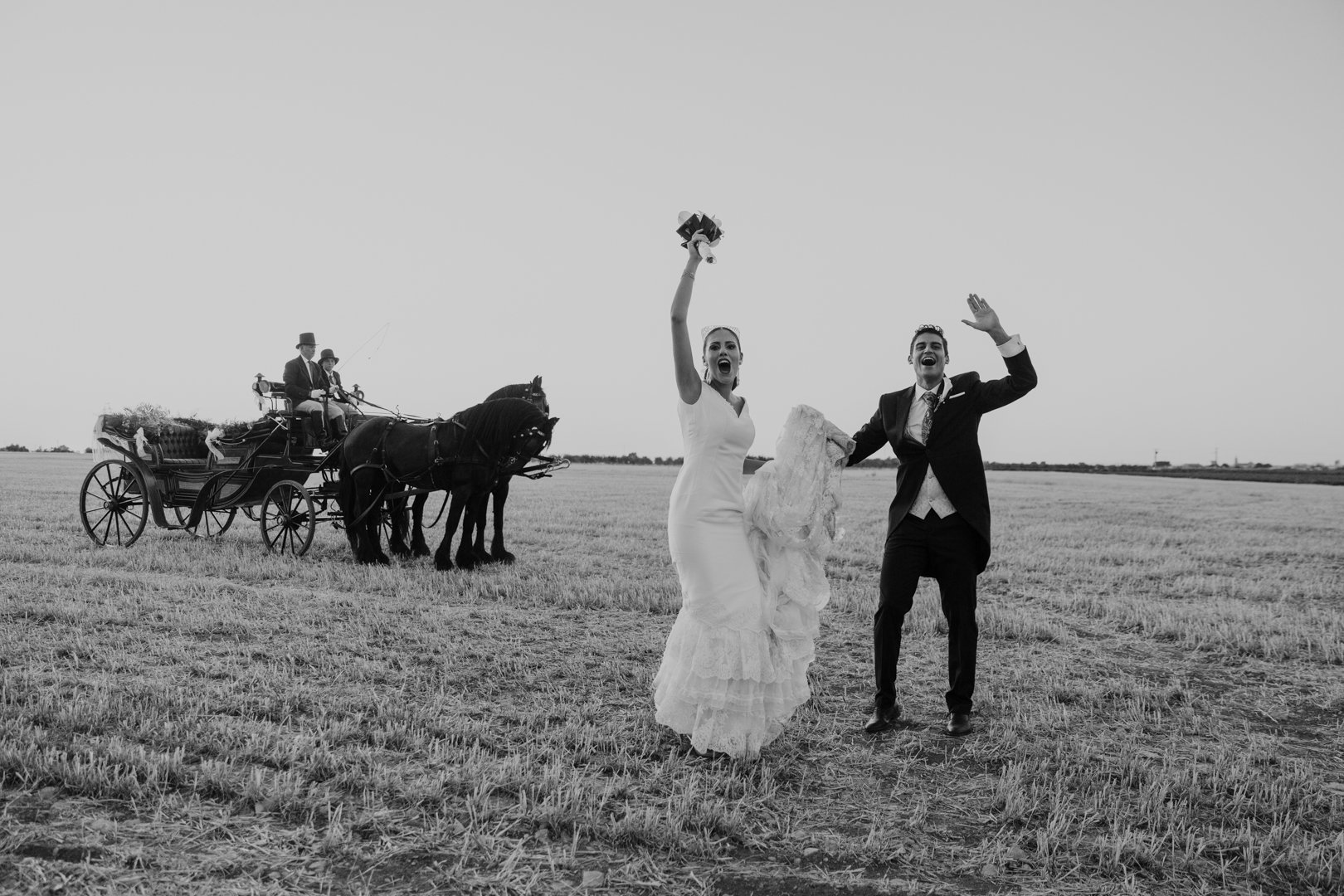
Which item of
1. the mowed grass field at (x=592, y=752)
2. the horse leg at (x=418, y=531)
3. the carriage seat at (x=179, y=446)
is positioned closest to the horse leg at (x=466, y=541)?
the mowed grass field at (x=592, y=752)

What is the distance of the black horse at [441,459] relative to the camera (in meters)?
10.5

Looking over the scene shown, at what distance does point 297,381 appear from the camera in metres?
11.8

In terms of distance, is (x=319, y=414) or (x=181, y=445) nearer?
(x=319, y=414)

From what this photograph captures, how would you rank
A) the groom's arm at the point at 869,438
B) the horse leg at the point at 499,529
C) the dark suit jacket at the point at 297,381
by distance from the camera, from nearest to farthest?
the groom's arm at the point at 869,438, the horse leg at the point at 499,529, the dark suit jacket at the point at 297,381

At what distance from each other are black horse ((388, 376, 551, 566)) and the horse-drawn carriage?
3 centimetres

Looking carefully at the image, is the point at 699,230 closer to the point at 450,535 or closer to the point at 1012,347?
the point at 1012,347

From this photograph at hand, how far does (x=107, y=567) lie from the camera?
10.1 meters

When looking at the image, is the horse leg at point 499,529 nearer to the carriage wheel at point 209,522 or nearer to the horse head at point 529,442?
the horse head at point 529,442

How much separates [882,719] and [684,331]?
2.52 m

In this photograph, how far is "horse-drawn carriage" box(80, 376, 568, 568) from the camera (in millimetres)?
10742

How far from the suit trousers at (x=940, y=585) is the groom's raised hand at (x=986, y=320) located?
103 cm

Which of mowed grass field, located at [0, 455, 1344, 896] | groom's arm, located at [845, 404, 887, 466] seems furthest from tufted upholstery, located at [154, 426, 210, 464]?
groom's arm, located at [845, 404, 887, 466]

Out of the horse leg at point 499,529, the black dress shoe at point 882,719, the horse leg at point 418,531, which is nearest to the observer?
the black dress shoe at point 882,719

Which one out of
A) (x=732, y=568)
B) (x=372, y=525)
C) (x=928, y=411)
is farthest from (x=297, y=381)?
(x=928, y=411)
